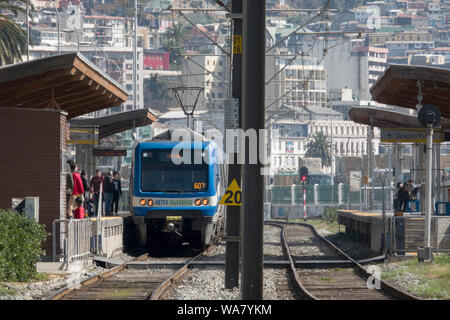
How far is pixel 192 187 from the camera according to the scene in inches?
1049

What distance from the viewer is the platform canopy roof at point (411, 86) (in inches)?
875

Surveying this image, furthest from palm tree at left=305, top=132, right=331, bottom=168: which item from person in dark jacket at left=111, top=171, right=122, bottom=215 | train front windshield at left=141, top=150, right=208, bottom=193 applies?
train front windshield at left=141, top=150, right=208, bottom=193

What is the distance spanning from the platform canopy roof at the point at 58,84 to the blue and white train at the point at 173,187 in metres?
1.76

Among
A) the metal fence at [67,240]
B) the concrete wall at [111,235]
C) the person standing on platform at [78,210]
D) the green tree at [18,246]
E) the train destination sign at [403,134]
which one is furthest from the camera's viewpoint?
the train destination sign at [403,134]

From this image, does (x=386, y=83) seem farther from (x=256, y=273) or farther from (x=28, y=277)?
(x=256, y=273)

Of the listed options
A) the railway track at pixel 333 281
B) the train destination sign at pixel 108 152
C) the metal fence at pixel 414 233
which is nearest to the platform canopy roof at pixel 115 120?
the train destination sign at pixel 108 152

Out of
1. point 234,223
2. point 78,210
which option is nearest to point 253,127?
point 234,223

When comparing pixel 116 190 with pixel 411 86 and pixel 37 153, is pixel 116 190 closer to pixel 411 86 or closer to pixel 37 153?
pixel 37 153

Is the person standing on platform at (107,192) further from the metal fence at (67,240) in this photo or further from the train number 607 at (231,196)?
the train number 607 at (231,196)

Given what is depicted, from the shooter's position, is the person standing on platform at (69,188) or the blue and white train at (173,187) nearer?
the person standing on platform at (69,188)

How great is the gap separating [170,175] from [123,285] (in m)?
8.45

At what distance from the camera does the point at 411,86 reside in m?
24.2
